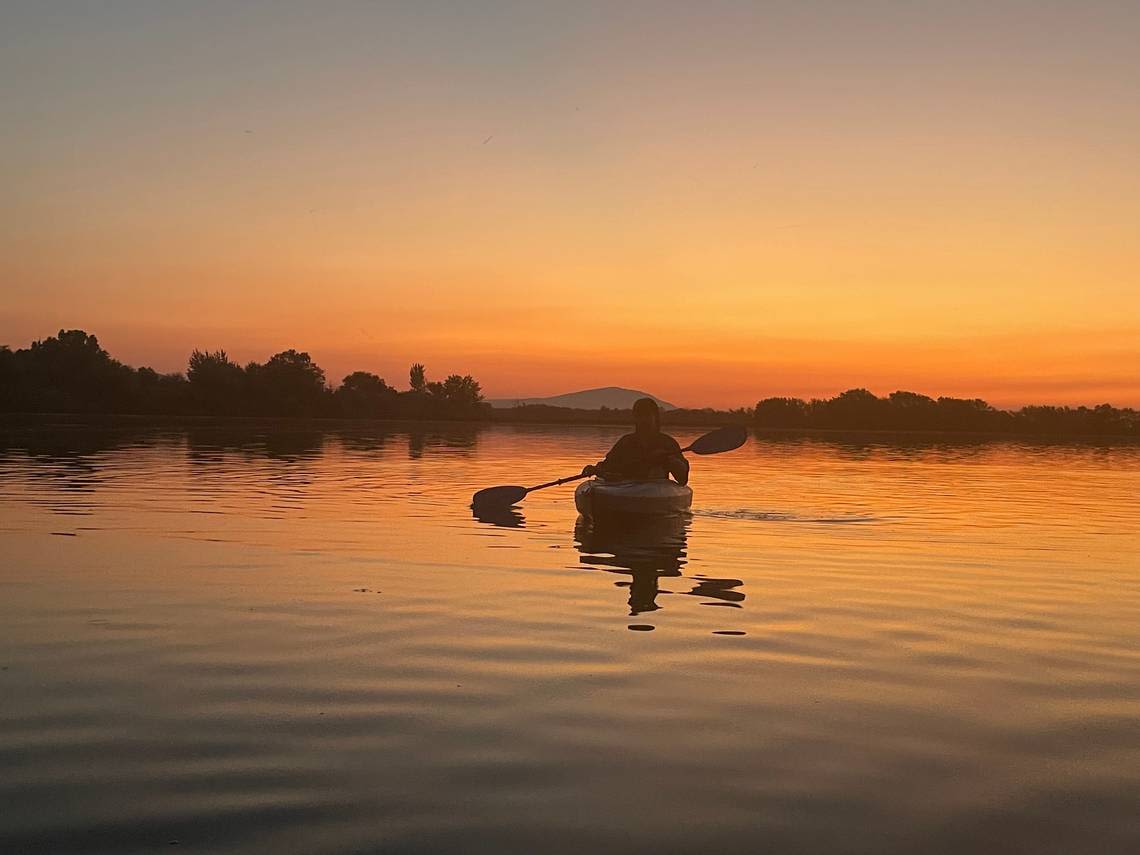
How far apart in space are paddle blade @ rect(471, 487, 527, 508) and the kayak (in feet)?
6.79

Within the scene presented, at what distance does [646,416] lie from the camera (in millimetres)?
17219

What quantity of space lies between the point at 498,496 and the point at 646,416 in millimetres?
3164

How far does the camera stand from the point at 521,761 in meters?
4.96

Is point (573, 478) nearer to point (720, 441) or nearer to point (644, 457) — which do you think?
point (644, 457)

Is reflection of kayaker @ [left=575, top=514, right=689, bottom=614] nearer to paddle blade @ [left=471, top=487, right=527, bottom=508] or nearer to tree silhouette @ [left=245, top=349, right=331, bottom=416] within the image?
paddle blade @ [left=471, top=487, right=527, bottom=508]

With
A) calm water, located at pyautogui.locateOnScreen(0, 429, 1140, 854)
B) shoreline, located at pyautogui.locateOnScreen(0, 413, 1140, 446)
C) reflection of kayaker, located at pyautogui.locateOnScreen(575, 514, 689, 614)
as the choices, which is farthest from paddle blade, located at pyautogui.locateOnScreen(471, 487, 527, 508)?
shoreline, located at pyautogui.locateOnScreen(0, 413, 1140, 446)

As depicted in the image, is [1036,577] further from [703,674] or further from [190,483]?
[190,483]

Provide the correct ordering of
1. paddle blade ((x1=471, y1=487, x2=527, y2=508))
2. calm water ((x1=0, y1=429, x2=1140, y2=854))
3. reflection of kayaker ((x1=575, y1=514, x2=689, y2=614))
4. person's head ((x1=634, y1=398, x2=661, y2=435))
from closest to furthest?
calm water ((x1=0, y1=429, x2=1140, y2=854))
reflection of kayaker ((x1=575, y1=514, x2=689, y2=614))
person's head ((x1=634, y1=398, x2=661, y2=435))
paddle blade ((x1=471, y1=487, x2=527, y2=508))

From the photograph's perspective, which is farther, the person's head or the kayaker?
the kayaker

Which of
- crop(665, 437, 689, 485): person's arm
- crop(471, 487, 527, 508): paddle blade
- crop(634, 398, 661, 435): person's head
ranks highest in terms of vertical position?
crop(634, 398, 661, 435): person's head

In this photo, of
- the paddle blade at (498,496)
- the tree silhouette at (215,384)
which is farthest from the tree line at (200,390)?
the paddle blade at (498,496)

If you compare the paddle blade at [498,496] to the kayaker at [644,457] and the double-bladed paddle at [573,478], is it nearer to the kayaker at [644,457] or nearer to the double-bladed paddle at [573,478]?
the double-bladed paddle at [573,478]

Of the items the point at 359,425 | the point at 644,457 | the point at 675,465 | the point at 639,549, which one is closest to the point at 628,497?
the point at 644,457

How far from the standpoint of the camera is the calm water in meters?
4.23
